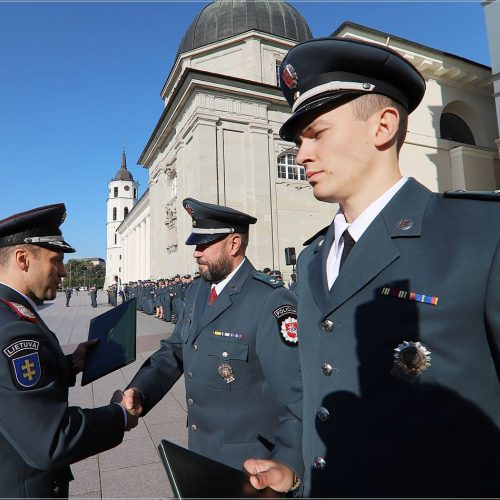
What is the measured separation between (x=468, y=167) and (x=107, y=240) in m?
72.2

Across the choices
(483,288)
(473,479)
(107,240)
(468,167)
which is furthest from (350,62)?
(107,240)

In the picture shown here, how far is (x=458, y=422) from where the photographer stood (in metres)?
0.99

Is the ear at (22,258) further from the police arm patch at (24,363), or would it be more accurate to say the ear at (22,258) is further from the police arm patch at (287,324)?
the police arm patch at (287,324)

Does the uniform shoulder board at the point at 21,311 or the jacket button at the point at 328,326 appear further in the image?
the uniform shoulder board at the point at 21,311

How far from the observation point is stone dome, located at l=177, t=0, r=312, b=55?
2541 cm

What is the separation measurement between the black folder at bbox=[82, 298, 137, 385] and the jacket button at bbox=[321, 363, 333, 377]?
146 cm

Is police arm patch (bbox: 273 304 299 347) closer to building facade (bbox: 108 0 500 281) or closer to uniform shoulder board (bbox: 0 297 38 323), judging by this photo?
uniform shoulder board (bbox: 0 297 38 323)

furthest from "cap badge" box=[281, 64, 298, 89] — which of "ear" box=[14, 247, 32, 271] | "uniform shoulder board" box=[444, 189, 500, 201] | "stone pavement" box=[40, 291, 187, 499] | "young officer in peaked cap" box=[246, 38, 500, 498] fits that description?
"stone pavement" box=[40, 291, 187, 499]

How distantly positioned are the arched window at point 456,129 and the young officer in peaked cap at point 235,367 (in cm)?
2588

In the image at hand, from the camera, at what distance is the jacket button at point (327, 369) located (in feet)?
4.03

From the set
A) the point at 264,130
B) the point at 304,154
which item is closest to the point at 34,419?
the point at 304,154

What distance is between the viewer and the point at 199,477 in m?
1.14

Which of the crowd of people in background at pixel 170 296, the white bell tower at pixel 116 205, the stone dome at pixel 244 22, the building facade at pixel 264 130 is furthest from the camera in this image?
the white bell tower at pixel 116 205

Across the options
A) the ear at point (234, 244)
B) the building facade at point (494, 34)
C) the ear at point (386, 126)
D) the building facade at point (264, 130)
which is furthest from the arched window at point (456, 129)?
the ear at point (386, 126)
